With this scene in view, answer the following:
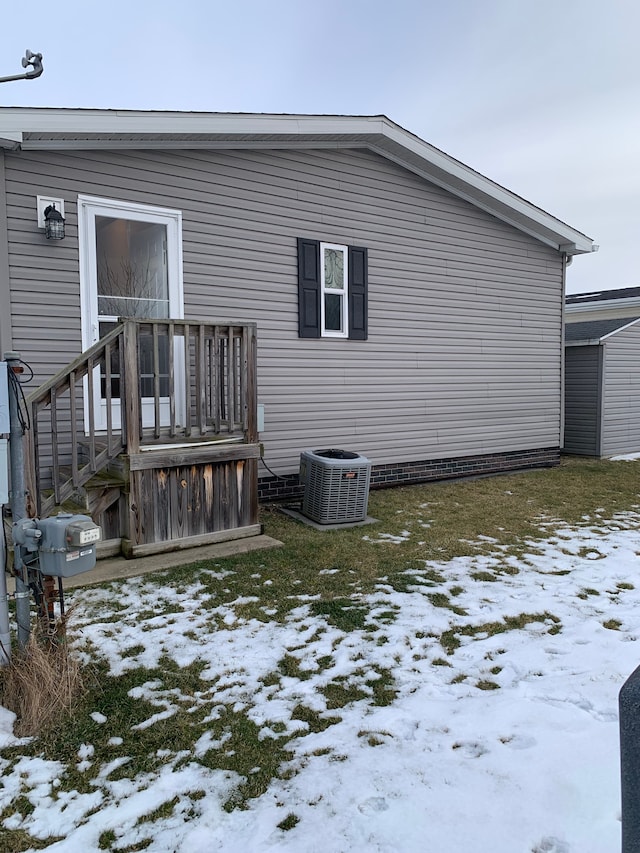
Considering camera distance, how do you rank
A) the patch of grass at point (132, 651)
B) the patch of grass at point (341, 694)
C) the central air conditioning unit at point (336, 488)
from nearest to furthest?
the patch of grass at point (341, 694)
the patch of grass at point (132, 651)
the central air conditioning unit at point (336, 488)

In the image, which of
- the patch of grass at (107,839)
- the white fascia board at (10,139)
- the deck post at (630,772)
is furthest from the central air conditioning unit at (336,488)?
the deck post at (630,772)

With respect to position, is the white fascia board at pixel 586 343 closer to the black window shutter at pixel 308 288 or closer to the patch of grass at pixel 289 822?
the black window shutter at pixel 308 288

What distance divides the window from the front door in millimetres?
1520

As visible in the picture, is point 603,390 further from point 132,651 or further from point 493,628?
point 132,651

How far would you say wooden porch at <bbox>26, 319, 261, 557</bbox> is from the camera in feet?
14.6

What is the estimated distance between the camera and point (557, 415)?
10094 mm

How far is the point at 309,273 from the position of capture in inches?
276

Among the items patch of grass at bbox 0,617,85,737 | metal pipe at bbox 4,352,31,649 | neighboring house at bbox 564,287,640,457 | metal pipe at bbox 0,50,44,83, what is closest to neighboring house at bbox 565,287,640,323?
neighboring house at bbox 564,287,640,457

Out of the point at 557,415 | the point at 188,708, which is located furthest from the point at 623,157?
the point at 188,708

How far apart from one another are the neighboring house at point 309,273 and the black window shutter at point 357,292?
0.08ft

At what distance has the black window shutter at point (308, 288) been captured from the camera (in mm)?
6965

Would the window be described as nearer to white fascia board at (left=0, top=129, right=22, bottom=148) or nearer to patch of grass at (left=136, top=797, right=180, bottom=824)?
white fascia board at (left=0, top=129, right=22, bottom=148)

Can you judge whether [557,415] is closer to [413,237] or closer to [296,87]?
[413,237]

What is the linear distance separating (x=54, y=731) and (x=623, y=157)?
19.9m
